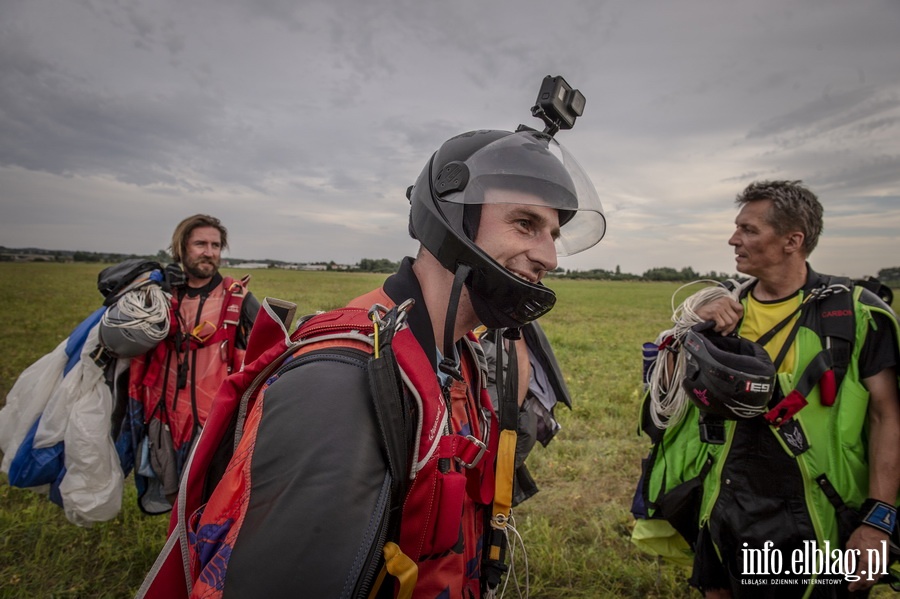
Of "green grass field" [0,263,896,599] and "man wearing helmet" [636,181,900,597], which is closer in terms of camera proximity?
"man wearing helmet" [636,181,900,597]

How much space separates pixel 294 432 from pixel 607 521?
15.8 feet

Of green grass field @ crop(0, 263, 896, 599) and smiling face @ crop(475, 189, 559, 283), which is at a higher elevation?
smiling face @ crop(475, 189, 559, 283)

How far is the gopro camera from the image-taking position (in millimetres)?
2189

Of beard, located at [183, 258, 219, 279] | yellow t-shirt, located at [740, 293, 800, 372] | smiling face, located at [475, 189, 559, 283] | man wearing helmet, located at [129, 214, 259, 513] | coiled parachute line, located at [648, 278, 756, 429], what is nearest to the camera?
smiling face, located at [475, 189, 559, 283]

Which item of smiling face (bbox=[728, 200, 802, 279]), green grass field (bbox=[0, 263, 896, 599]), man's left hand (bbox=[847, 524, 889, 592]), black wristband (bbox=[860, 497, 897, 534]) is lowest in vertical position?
green grass field (bbox=[0, 263, 896, 599])

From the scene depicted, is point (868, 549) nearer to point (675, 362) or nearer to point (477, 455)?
point (675, 362)

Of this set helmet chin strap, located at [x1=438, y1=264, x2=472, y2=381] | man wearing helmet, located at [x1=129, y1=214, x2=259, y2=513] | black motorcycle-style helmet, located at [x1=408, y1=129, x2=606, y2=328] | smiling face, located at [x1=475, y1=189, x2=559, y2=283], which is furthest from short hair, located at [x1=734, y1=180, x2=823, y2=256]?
man wearing helmet, located at [x1=129, y1=214, x2=259, y2=513]

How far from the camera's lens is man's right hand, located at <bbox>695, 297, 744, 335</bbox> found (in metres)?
3.13

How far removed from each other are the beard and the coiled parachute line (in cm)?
427

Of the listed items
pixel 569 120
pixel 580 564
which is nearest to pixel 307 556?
pixel 569 120

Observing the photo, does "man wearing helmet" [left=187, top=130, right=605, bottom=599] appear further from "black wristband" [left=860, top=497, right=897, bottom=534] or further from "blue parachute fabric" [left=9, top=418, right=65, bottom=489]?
"blue parachute fabric" [left=9, top=418, right=65, bottom=489]

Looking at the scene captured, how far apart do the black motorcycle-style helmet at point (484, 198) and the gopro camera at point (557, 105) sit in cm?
29

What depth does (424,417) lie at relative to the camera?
133 centimetres

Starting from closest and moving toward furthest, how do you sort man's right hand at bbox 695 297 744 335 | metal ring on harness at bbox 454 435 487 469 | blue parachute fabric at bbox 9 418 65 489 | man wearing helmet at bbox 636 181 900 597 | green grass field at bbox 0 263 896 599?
metal ring on harness at bbox 454 435 487 469 < man wearing helmet at bbox 636 181 900 597 < man's right hand at bbox 695 297 744 335 < blue parachute fabric at bbox 9 418 65 489 < green grass field at bbox 0 263 896 599
